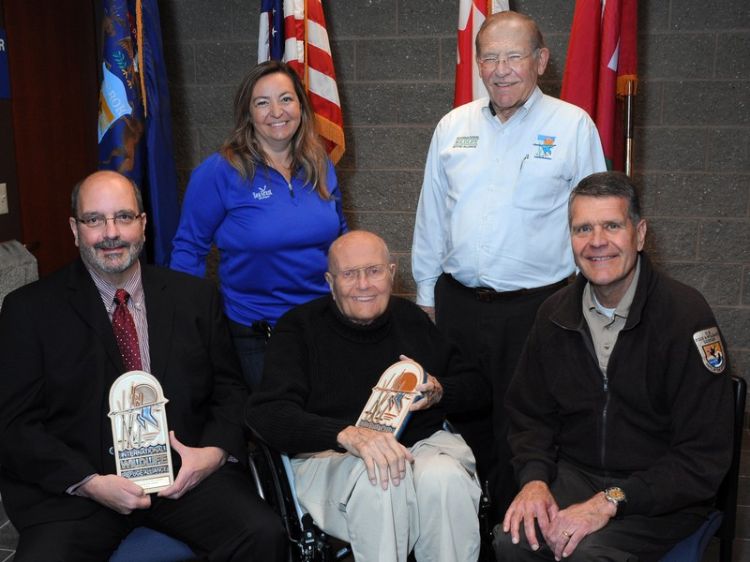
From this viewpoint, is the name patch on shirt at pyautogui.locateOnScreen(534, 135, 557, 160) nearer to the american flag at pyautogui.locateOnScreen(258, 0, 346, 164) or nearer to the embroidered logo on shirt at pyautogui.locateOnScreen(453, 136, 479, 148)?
the embroidered logo on shirt at pyautogui.locateOnScreen(453, 136, 479, 148)

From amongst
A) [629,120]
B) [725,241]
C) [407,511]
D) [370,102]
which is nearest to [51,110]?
[370,102]

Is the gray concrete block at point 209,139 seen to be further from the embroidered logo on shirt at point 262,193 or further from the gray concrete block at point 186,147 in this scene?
the embroidered logo on shirt at point 262,193

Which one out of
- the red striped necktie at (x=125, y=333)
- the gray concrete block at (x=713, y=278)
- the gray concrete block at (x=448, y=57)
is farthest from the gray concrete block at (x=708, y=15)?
the red striped necktie at (x=125, y=333)

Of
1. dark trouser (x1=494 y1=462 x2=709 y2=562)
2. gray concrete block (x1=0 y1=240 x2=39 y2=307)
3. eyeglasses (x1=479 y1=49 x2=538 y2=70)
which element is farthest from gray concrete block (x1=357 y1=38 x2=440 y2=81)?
dark trouser (x1=494 y1=462 x2=709 y2=562)

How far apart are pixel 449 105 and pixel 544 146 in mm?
1424

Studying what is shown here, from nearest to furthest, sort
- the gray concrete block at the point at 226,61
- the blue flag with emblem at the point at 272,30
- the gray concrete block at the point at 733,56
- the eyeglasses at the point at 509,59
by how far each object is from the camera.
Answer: the eyeglasses at the point at 509,59, the blue flag with emblem at the point at 272,30, the gray concrete block at the point at 733,56, the gray concrete block at the point at 226,61

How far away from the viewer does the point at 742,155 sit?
3.85 metres

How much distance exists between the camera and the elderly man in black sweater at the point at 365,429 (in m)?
2.07

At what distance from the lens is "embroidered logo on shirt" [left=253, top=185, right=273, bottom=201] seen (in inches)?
107

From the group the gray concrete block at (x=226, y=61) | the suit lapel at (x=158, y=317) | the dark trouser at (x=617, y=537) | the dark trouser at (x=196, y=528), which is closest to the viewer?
the dark trouser at (x=617, y=537)

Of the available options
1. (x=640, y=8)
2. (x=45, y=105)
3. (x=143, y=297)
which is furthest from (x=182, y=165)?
(x=640, y=8)

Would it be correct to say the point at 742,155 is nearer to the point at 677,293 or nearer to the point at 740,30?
the point at 740,30

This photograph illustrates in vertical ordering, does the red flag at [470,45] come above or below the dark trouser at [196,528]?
above

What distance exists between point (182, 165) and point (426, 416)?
2.40m
